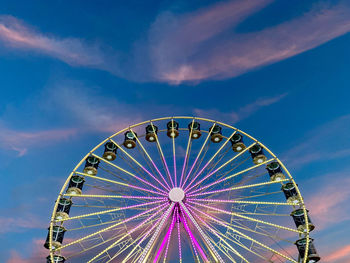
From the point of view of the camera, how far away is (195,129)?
23.5m

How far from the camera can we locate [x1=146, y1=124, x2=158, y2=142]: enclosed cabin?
23516mm

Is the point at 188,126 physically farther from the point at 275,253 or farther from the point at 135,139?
the point at 275,253

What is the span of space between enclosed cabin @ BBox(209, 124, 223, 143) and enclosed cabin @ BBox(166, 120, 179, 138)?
8.79ft

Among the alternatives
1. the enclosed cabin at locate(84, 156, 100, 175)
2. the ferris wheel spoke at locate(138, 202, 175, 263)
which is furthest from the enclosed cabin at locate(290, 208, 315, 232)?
the enclosed cabin at locate(84, 156, 100, 175)

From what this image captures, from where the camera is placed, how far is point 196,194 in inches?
751

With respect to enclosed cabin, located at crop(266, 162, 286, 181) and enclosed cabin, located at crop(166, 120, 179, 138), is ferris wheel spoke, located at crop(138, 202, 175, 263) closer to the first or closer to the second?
enclosed cabin, located at crop(166, 120, 179, 138)

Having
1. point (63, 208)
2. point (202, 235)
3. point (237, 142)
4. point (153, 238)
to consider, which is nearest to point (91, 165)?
point (63, 208)

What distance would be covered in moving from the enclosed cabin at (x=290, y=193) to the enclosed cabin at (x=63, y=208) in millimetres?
13354

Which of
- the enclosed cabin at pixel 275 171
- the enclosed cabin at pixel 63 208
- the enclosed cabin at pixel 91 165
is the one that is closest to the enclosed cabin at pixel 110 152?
the enclosed cabin at pixel 91 165

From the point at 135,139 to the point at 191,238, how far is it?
29.1ft

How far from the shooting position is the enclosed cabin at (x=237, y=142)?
22.6 m

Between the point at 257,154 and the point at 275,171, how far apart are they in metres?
1.86

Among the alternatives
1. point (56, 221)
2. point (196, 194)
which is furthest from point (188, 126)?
point (56, 221)

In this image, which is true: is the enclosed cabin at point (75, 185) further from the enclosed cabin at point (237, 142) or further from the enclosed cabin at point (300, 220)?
the enclosed cabin at point (300, 220)
